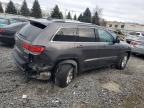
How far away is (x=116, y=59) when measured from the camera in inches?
329

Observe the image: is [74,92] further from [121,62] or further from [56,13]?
[56,13]

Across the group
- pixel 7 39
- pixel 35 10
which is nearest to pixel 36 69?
pixel 7 39

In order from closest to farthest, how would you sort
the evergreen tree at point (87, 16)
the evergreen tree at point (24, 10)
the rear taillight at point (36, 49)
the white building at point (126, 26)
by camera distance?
1. the rear taillight at point (36, 49)
2. the evergreen tree at point (24, 10)
3. the evergreen tree at point (87, 16)
4. the white building at point (126, 26)

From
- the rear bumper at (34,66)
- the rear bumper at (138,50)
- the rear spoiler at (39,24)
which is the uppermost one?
the rear spoiler at (39,24)

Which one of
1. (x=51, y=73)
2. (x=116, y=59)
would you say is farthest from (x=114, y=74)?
(x=51, y=73)

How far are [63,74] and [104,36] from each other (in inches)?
94.5

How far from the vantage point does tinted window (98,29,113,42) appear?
23.8ft

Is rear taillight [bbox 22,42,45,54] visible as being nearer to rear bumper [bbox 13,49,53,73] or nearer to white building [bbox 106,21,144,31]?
rear bumper [bbox 13,49,53,73]

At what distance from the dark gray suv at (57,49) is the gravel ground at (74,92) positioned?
1.17 feet

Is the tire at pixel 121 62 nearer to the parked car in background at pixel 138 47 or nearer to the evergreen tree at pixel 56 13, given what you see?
the parked car in background at pixel 138 47

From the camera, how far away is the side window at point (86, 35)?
6.35 metres

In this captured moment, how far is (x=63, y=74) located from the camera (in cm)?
586

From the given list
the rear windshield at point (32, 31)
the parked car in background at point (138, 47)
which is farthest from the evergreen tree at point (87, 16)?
the rear windshield at point (32, 31)

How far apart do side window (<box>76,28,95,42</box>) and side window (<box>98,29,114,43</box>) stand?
17.7 inches
